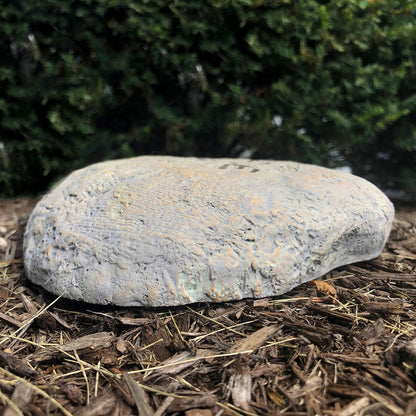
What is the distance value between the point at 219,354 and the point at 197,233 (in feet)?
2.03

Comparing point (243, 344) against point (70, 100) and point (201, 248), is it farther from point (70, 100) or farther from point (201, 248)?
point (70, 100)

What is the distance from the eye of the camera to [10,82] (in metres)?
3.38

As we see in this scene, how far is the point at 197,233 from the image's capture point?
1.94m

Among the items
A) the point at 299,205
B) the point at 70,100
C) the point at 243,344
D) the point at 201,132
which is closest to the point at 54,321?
the point at 243,344

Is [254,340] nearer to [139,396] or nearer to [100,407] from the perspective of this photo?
[139,396]

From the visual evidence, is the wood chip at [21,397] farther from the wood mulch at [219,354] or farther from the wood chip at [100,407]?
the wood chip at [100,407]

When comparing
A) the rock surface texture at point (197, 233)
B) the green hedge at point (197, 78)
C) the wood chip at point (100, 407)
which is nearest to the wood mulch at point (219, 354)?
the wood chip at point (100, 407)

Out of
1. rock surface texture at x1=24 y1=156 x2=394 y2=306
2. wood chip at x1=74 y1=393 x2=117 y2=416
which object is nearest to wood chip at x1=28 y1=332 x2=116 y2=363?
rock surface texture at x1=24 y1=156 x2=394 y2=306

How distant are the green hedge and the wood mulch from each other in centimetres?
176

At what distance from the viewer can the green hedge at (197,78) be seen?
10.3 feet

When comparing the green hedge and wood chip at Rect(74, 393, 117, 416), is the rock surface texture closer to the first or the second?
wood chip at Rect(74, 393, 117, 416)

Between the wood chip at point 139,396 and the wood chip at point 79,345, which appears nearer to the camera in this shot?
the wood chip at point 139,396

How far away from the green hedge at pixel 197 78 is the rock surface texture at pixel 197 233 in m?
1.17

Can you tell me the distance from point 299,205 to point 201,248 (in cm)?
66
